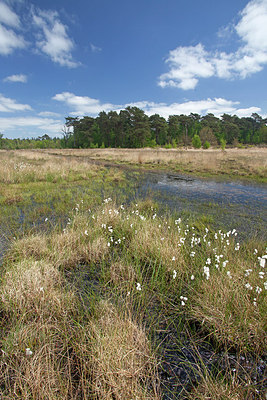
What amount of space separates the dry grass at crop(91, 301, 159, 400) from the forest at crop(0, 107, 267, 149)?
206 ft

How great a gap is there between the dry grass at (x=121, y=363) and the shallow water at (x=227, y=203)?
4.36 metres

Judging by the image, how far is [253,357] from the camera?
6.88 ft

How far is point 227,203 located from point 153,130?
70.9 meters

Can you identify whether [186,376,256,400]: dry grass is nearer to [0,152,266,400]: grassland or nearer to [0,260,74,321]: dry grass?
[0,152,266,400]: grassland

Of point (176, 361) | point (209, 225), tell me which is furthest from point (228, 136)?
point (176, 361)

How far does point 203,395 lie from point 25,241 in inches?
162

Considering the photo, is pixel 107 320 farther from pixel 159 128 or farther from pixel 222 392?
pixel 159 128

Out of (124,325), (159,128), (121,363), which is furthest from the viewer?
(159,128)

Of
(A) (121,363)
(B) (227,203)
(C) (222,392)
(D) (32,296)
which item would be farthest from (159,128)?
(C) (222,392)

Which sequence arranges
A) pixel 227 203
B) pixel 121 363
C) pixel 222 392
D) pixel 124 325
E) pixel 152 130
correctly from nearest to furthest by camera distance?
pixel 222 392 < pixel 121 363 < pixel 124 325 < pixel 227 203 < pixel 152 130

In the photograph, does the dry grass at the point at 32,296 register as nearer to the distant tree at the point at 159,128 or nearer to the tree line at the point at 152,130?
the tree line at the point at 152,130

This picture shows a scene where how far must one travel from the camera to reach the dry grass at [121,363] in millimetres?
1593

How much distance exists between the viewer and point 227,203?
857cm

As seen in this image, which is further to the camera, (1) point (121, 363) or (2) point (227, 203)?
(2) point (227, 203)
